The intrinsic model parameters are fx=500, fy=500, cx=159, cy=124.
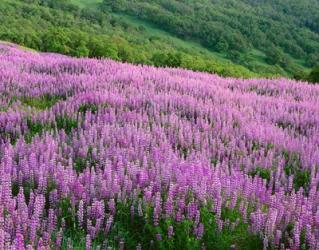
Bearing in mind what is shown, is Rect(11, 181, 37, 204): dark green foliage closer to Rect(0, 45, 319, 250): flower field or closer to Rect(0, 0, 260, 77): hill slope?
Rect(0, 45, 319, 250): flower field

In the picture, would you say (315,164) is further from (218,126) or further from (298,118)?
(298,118)

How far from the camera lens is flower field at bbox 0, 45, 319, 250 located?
137 inches

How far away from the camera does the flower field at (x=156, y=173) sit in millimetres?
3477

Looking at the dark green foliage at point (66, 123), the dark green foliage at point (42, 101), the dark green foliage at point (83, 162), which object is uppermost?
the dark green foliage at point (83, 162)

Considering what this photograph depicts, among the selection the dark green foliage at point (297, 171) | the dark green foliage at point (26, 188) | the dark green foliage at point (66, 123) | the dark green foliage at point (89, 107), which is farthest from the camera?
the dark green foliage at point (89, 107)

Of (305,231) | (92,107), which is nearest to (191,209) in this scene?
(305,231)

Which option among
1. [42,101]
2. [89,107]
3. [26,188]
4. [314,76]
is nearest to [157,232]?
[26,188]

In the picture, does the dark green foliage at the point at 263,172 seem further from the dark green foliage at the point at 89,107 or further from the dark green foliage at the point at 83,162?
the dark green foliage at the point at 89,107

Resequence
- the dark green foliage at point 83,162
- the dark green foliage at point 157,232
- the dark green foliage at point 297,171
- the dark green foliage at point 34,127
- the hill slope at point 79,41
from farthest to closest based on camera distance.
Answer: the hill slope at point 79,41, the dark green foliage at point 34,127, the dark green foliage at point 297,171, the dark green foliage at point 83,162, the dark green foliage at point 157,232

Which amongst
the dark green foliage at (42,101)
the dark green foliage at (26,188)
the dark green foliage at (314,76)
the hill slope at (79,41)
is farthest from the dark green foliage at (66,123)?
the hill slope at (79,41)

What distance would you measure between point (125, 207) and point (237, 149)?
6.70 feet

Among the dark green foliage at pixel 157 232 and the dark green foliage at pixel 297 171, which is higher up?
the dark green foliage at pixel 297 171

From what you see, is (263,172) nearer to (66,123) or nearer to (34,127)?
(66,123)

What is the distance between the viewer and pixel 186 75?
11.3m
